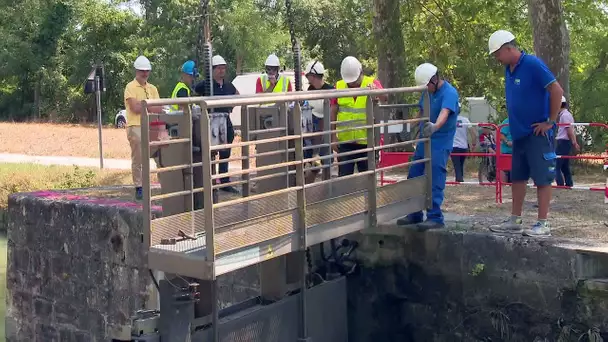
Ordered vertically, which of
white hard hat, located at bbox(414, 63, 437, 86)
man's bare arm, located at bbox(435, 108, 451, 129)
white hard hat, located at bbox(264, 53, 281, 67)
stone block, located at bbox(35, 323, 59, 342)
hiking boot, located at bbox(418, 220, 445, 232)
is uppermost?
white hard hat, located at bbox(264, 53, 281, 67)

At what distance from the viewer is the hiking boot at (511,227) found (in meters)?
7.89

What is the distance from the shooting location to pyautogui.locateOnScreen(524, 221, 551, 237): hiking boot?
7750 millimetres

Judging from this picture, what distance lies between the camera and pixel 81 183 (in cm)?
1752

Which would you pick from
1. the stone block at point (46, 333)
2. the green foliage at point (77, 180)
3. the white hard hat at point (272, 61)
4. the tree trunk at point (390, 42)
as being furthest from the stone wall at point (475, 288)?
the green foliage at point (77, 180)

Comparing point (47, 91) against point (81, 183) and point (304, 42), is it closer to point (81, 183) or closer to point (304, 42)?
point (304, 42)

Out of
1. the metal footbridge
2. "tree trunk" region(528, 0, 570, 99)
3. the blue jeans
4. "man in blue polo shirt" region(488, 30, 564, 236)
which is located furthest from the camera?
"tree trunk" region(528, 0, 570, 99)

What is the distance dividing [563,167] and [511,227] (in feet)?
15.7

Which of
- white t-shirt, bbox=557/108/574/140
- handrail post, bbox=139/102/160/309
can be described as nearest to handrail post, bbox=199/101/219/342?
handrail post, bbox=139/102/160/309

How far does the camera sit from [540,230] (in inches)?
306

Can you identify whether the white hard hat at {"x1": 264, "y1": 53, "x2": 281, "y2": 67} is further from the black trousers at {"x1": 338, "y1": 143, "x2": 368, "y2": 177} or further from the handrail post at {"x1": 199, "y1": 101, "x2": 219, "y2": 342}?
the handrail post at {"x1": 199, "y1": 101, "x2": 219, "y2": 342}

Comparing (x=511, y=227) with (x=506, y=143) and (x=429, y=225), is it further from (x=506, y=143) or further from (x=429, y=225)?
(x=506, y=143)

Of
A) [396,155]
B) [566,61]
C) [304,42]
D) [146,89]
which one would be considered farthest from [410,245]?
[304,42]

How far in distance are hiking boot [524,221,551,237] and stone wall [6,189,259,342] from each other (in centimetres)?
298

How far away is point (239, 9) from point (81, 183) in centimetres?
2337
